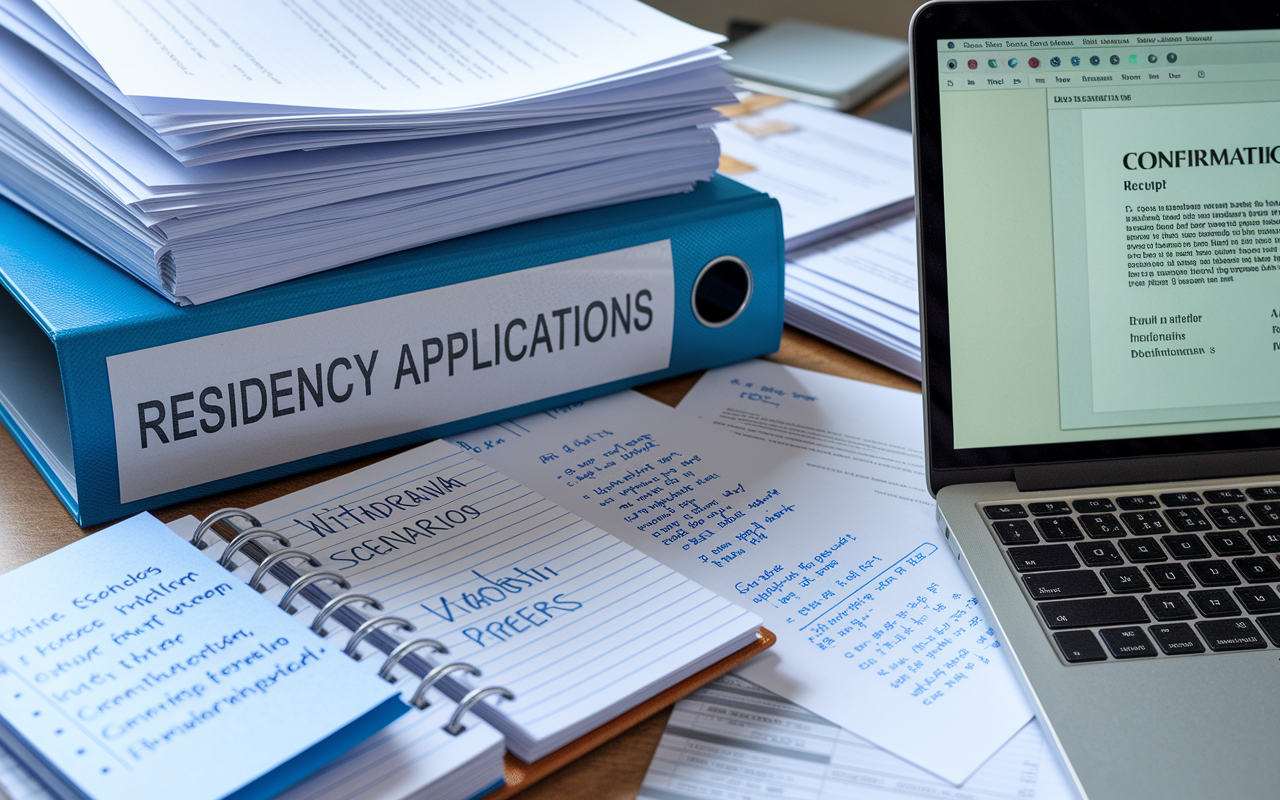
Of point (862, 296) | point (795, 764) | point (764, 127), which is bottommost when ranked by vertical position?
point (795, 764)

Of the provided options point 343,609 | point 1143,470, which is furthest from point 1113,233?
point 343,609

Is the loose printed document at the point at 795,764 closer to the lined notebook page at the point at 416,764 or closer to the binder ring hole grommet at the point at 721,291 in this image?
the lined notebook page at the point at 416,764

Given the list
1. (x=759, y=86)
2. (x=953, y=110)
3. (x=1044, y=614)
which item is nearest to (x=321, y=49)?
(x=953, y=110)

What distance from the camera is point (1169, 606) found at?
0.49 meters

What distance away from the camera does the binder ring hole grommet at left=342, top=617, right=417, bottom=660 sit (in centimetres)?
45

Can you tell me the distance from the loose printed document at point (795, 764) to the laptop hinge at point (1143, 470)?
0.50 ft

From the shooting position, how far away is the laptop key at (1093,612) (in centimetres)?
49

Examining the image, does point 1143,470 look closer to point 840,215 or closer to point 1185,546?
point 1185,546

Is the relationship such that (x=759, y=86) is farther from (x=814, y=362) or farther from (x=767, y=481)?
(x=767, y=481)

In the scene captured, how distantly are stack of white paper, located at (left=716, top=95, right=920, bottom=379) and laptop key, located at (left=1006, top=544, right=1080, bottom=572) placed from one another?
236 millimetres

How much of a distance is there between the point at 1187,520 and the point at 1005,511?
0.09 m

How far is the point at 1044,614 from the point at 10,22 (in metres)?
0.68

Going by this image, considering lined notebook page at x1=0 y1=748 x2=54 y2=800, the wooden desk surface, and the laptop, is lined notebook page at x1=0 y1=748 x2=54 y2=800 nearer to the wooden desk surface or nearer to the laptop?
the wooden desk surface

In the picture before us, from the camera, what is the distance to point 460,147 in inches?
24.5
